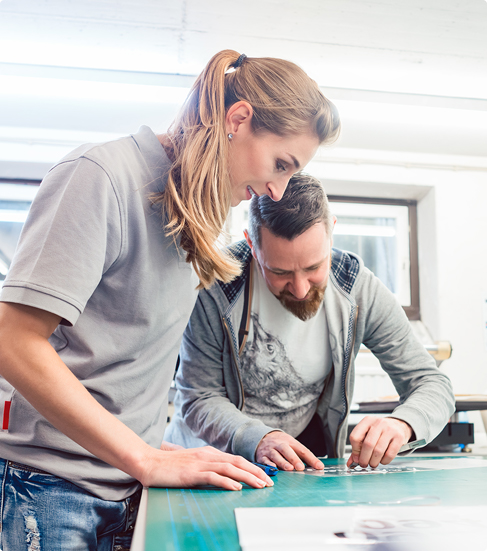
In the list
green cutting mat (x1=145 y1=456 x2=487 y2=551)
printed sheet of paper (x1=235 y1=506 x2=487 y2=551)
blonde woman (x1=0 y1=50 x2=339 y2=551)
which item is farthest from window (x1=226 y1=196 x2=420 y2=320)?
printed sheet of paper (x1=235 y1=506 x2=487 y2=551)

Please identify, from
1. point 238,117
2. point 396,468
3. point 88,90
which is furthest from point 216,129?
point 88,90

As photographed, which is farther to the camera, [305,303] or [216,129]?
[305,303]

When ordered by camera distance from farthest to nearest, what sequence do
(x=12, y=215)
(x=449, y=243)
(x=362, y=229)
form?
(x=362, y=229) < (x=12, y=215) < (x=449, y=243)

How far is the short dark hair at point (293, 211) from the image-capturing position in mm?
1002

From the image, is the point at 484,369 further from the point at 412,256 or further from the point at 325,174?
the point at 325,174

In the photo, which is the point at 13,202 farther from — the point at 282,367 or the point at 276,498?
the point at 276,498

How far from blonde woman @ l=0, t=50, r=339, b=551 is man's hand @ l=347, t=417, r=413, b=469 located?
29cm

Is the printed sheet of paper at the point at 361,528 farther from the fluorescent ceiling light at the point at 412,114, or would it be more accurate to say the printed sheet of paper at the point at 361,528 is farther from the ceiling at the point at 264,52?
the fluorescent ceiling light at the point at 412,114

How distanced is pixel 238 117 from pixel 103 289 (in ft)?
1.12

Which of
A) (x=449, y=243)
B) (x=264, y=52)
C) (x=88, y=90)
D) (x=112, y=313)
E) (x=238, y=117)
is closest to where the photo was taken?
(x=112, y=313)

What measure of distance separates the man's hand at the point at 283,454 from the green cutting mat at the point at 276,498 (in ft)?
0.19

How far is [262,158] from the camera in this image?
0.73m

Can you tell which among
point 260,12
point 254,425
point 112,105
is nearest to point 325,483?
point 254,425

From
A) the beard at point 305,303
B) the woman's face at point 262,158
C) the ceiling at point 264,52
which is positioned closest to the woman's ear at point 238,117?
the woman's face at point 262,158
